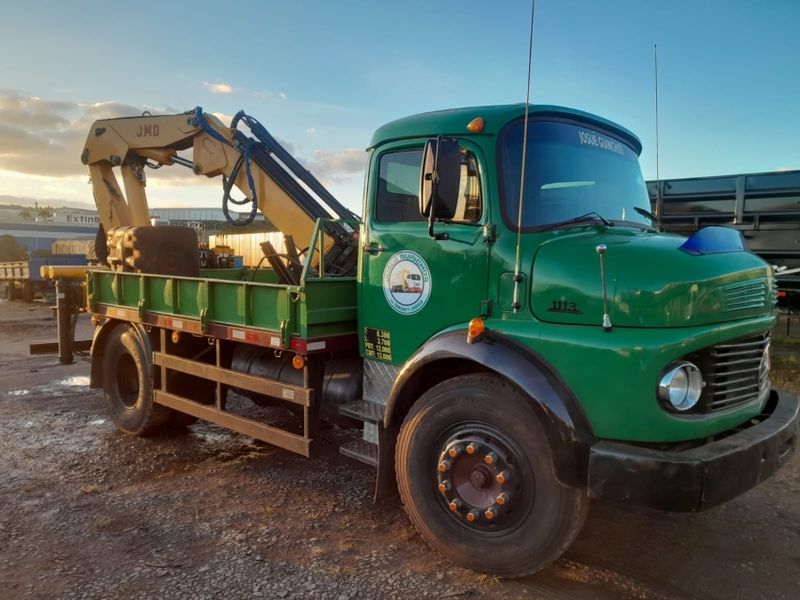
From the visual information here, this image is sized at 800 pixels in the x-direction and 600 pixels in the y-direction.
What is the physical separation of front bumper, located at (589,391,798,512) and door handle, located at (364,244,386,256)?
1.91 metres

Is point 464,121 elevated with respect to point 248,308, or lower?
elevated

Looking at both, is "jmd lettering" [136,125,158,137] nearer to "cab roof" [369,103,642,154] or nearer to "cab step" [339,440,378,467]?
"cab roof" [369,103,642,154]

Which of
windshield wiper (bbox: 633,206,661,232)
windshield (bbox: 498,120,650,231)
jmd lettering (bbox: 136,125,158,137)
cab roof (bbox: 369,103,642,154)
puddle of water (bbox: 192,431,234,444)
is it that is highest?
jmd lettering (bbox: 136,125,158,137)

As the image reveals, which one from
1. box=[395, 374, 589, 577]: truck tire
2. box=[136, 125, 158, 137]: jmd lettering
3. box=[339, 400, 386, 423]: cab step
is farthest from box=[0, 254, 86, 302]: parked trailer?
box=[395, 374, 589, 577]: truck tire

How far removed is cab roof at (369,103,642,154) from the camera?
11.6 feet

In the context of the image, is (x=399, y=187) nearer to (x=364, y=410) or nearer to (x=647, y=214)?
(x=364, y=410)

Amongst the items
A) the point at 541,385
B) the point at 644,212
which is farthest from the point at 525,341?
the point at 644,212

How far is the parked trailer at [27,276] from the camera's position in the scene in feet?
70.8

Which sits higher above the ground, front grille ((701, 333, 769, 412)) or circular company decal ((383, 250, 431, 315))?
circular company decal ((383, 250, 431, 315))

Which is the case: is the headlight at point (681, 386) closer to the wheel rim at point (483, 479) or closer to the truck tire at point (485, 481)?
the truck tire at point (485, 481)

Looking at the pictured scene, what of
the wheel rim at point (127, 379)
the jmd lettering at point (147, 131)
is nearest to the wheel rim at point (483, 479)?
the wheel rim at point (127, 379)

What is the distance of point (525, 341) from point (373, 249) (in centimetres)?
136

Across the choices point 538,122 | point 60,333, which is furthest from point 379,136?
point 60,333

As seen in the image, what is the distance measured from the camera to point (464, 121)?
363 cm
